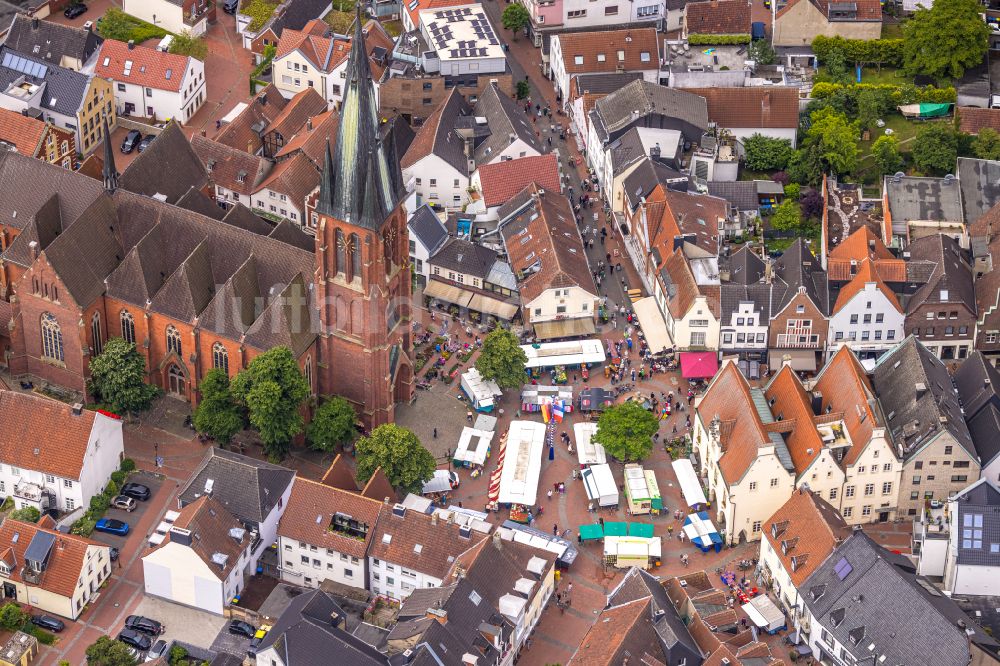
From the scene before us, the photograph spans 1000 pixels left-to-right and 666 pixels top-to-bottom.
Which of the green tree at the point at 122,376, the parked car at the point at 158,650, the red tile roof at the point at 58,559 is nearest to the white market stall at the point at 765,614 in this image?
the parked car at the point at 158,650

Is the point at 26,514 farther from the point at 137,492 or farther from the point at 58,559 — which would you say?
the point at 137,492

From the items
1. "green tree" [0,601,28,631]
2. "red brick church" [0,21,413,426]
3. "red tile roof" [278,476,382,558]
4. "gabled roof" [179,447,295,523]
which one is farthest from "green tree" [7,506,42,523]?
"red tile roof" [278,476,382,558]

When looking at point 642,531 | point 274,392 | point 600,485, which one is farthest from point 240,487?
point 642,531

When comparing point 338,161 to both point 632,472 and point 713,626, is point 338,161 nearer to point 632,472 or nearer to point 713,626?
point 632,472

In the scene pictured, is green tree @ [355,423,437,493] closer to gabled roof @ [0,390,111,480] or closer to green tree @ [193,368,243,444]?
green tree @ [193,368,243,444]

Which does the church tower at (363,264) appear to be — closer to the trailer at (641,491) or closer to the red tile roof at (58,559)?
the trailer at (641,491)

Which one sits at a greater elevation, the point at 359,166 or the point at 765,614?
the point at 359,166

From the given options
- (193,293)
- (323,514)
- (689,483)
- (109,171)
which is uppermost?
(109,171)
